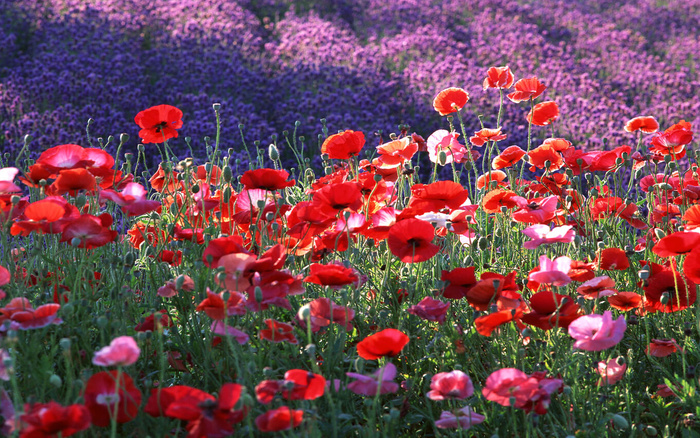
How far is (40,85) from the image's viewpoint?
Result: 15.2 ft

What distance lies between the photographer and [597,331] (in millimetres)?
1291

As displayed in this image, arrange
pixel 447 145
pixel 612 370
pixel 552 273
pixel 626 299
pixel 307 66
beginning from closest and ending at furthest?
pixel 552 273, pixel 612 370, pixel 626 299, pixel 447 145, pixel 307 66

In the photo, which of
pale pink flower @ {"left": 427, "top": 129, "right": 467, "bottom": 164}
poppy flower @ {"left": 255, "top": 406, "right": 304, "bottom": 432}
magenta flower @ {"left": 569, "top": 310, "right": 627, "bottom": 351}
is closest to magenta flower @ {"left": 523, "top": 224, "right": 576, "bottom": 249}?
magenta flower @ {"left": 569, "top": 310, "right": 627, "bottom": 351}

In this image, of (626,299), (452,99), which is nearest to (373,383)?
(626,299)

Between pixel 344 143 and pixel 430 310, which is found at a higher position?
pixel 344 143

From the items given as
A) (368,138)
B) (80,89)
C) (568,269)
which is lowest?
(368,138)

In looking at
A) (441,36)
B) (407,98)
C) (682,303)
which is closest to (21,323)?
(682,303)

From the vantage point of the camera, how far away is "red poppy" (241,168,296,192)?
5.26 ft

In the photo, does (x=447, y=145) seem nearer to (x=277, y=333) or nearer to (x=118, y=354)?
(x=277, y=333)

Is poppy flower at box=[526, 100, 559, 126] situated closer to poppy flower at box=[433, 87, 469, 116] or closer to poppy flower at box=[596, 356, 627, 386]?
poppy flower at box=[433, 87, 469, 116]

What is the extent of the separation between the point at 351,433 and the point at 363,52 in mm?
4750

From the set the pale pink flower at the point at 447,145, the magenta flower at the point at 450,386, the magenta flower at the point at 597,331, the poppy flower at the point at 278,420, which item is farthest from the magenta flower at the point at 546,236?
the poppy flower at the point at 278,420

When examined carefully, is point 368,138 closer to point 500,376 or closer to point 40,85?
point 40,85

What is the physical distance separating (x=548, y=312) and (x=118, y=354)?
88 centimetres
